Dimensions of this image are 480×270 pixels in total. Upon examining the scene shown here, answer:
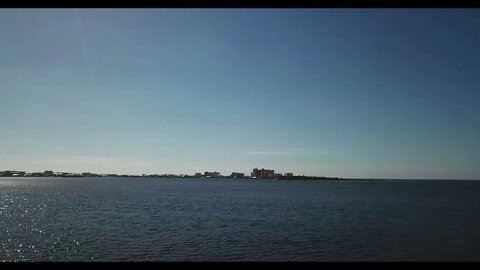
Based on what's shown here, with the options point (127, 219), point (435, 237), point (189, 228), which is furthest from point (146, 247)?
point (435, 237)

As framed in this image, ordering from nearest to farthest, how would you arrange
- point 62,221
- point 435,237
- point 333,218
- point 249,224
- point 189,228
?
point 435,237 < point 189,228 < point 249,224 < point 62,221 < point 333,218
